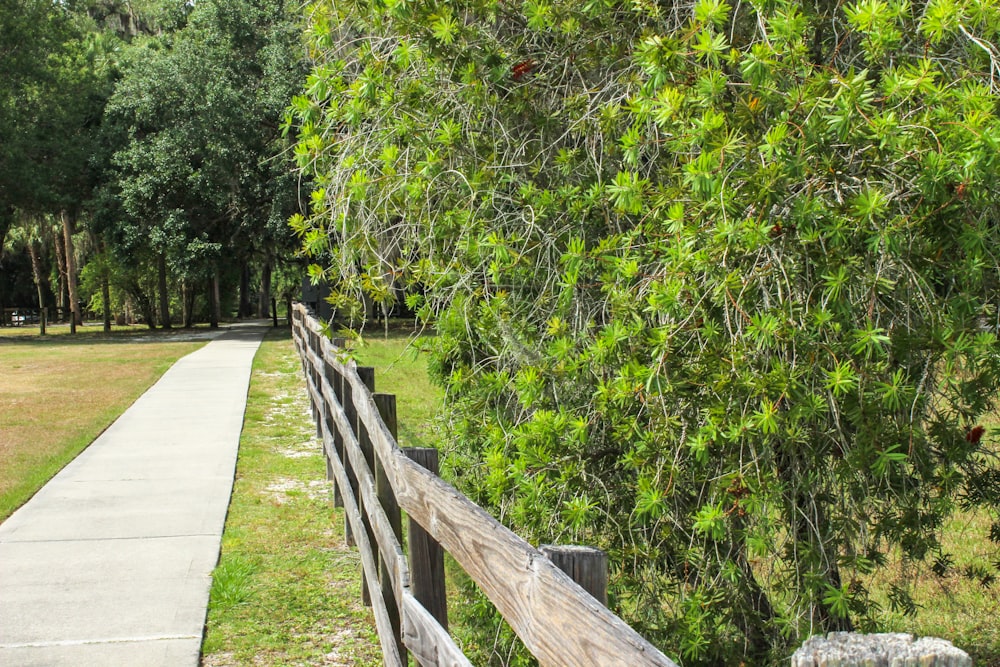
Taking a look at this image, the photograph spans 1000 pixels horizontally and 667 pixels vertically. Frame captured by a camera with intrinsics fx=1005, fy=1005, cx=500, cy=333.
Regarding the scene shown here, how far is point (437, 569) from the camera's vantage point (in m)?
3.72

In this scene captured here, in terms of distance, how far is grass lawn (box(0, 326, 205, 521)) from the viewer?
402 inches

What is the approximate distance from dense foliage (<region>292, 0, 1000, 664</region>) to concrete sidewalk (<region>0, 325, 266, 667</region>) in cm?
208

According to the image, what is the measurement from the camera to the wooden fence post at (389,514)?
4488 mm

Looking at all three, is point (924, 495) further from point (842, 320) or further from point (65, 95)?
point (65, 95)

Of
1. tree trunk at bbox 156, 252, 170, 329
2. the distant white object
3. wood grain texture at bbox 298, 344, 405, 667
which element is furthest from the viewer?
tree trunk at bbox 156, 252, 170, 329

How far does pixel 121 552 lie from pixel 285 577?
4.17 ft

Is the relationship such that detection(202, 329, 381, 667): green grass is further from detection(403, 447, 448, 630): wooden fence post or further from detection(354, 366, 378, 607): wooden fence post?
detection(403, 447, 448, 630): wooden fence post

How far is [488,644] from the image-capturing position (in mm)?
4848

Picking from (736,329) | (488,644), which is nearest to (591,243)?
(736,329)

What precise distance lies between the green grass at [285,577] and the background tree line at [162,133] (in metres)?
21.1

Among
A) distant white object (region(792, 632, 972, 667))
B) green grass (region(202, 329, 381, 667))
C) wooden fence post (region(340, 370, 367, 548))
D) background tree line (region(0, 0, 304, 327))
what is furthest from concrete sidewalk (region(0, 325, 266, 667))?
background tree line (region(0, 0, 304, 327))

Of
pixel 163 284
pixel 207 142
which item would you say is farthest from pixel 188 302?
pixel 207 142

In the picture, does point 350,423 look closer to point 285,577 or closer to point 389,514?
point 285,577

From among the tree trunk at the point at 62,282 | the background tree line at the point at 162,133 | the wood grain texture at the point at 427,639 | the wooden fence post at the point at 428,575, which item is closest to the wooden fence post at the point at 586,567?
the wood grain texture at the point at 427,639
